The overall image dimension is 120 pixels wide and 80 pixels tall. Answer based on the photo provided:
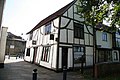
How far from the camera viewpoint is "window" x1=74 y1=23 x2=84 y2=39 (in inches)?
571

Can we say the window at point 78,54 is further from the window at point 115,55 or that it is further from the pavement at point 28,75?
the window at point 115,55

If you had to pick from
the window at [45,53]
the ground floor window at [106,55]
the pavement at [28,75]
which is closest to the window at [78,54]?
the pavement at [28,75]

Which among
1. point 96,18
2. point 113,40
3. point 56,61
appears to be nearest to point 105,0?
point 96,18

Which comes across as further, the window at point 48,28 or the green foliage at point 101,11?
the window at point 48,28

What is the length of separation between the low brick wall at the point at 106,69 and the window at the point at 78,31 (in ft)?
16.1

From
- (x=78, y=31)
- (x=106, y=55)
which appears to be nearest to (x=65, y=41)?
(x=78, y=31)

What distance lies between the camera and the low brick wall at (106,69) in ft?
33.6

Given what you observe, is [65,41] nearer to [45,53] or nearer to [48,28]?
[45,53]

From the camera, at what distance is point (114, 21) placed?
10109mm

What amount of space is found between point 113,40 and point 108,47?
80.5 inches

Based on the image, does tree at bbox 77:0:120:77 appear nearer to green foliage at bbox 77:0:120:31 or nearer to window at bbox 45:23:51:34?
green foliage at bbox 77:0:120:31

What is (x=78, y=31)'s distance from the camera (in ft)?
48.6

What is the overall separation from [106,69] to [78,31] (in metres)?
5.77

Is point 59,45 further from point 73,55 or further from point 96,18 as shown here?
point 96,18
